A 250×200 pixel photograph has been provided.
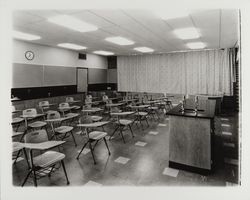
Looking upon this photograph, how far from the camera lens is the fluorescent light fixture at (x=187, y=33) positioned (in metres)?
5.65

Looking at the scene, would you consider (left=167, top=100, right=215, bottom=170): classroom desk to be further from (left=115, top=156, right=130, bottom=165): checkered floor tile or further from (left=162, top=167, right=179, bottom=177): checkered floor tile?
(left=115, top=156, right=130, bottom=165): checkered floor tile

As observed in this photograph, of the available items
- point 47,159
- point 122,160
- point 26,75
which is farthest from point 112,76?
point 47,159

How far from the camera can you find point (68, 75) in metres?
9.51

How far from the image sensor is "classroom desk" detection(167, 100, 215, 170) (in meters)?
3.14

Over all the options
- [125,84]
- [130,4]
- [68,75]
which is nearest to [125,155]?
[130,4]

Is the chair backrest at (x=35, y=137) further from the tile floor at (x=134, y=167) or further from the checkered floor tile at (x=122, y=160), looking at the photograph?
the checkered floor tile at (x=122, y=160)

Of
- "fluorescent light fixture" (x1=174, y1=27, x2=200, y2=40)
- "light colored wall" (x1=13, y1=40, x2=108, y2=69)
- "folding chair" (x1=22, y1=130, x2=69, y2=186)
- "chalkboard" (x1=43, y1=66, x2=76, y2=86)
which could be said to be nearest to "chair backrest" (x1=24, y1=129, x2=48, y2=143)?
"folding chair" (x1=22, y1=130, x2=69, y2=186)

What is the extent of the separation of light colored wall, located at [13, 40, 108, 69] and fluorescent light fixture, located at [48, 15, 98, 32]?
315 cm

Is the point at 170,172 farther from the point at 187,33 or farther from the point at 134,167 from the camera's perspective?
the point at 187,33

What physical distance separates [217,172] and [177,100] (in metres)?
7.65

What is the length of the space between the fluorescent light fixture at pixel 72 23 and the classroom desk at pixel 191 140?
3.21m

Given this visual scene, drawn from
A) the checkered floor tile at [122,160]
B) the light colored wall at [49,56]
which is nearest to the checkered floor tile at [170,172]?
the checkered floor tile at [122,160]

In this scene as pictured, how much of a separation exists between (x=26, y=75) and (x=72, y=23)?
3818 millimetres
